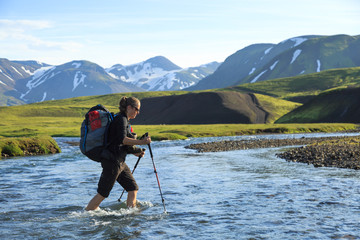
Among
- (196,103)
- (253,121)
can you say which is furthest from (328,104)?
(196,103)

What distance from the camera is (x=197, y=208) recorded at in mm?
14844

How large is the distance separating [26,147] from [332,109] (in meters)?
126

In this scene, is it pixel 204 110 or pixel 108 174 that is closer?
pixel 108 174

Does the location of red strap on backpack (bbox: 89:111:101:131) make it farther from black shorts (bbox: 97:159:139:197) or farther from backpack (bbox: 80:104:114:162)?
black shorts (bbox: 97:159:139:197)

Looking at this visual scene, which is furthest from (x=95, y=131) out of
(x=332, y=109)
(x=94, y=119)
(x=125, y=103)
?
(x=332, y=109)

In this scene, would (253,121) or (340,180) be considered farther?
(253,121)

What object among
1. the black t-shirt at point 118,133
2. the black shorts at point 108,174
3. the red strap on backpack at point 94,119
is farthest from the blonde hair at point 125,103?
the black shorts at point 108,174

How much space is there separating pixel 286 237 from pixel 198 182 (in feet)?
37.0

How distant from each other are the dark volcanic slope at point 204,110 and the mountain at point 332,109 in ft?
45.6

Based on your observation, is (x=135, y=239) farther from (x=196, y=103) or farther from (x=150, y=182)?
(x=196, y=103)

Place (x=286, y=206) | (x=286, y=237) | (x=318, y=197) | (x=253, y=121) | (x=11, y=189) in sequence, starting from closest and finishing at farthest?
(x=286, y=237) < (x=286, y=206) < (x=318, y=197) < (x=11, y=189) < (x=253, y=121)

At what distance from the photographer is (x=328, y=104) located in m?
153

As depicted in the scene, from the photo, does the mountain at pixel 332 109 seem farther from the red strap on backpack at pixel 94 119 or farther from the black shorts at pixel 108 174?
the red strap on backpack at pixel 94 119

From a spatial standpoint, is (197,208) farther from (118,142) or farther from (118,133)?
(118,133)
